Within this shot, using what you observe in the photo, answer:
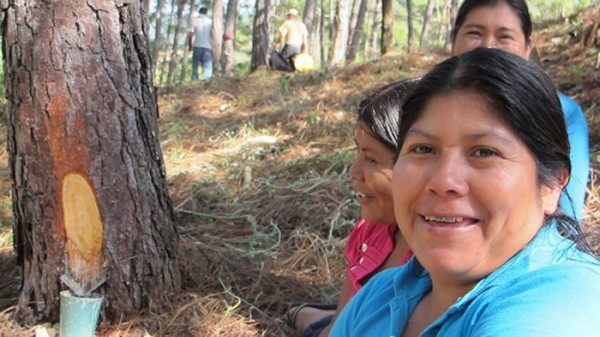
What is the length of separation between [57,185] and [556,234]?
1.82m

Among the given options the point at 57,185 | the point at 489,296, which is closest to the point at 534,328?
the point at 489,296

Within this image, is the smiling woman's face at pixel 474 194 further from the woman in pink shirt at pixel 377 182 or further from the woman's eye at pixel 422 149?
the woman in pink shirt at pixel 377 182

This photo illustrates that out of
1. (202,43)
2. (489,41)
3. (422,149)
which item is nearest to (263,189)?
(489,41)

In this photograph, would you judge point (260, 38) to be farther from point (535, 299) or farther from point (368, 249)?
point (535, 299)

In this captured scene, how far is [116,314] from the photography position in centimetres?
254

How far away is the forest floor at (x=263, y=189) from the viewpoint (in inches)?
107

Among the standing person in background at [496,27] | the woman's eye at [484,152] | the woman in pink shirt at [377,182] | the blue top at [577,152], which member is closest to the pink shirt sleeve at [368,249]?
the woman in pink shirt at [377,182]

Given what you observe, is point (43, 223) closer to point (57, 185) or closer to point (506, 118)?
point (57, 185)

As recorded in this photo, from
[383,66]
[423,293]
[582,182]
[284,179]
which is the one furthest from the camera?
[383,66]

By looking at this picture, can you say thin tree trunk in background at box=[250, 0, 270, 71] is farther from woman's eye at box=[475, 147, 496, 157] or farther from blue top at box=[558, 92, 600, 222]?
woman's eye at box=[475, 147, 496, 157]

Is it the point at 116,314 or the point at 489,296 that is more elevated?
the point at 489,296

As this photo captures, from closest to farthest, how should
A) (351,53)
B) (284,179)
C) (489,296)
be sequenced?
(489,296), (284,179), (351,53)

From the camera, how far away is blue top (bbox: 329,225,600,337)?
0.92 metres

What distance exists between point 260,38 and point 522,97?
1038 cm
